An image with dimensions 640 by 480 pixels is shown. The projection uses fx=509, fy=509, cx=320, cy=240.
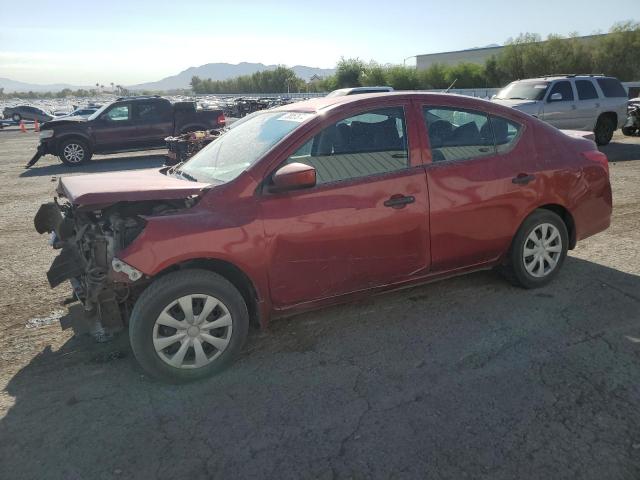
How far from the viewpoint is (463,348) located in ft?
12.0

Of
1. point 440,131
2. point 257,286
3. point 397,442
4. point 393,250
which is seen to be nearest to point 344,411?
point 397,442

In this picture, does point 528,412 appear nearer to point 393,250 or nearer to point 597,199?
point 393,250

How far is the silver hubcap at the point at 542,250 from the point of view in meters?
4.45

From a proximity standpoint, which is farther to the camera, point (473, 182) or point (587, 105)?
point (587, 105)

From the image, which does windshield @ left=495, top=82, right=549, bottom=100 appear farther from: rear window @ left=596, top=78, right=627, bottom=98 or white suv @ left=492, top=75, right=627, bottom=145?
rear window @ left=596, top=78, right=627, bottom=98

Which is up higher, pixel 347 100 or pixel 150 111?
pixel 150 111

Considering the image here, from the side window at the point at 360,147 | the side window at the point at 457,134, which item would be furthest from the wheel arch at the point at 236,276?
the side window at the point at 457,134

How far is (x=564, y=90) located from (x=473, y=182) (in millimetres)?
11107

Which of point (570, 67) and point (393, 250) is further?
point (570, 67)

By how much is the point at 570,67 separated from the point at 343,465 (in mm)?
41303

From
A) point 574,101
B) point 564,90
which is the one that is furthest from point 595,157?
point 574,101

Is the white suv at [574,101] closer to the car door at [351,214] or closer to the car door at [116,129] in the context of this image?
the car door at [351,214]

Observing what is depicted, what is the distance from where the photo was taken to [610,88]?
14.1 meters

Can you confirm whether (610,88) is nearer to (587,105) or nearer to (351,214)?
(587,105)
